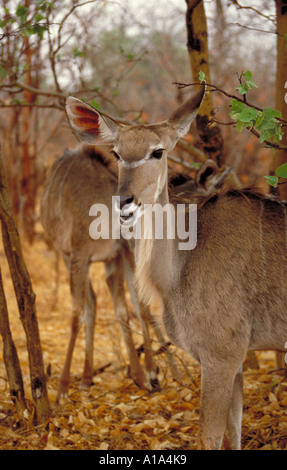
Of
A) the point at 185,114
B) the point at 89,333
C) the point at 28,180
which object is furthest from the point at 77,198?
the point at 28,180

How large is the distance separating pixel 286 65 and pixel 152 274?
165 cm

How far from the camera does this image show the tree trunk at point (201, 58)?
3.55 metres

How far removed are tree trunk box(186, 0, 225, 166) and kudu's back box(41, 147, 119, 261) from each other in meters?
0.75

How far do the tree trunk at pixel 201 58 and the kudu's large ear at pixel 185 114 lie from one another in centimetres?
80

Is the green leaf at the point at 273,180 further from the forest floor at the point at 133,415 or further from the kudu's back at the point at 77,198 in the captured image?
the kudu's back at the point at 77,198

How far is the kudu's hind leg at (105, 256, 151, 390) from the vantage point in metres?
3.90

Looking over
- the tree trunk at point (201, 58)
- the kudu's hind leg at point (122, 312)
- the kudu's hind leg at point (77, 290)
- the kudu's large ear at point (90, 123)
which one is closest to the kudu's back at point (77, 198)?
the kudu's hind leg at point (77, 290)

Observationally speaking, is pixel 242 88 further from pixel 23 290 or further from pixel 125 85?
pixel 125 85

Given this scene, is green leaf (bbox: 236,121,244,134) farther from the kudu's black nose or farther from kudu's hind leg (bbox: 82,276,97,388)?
kudu's hind leg (bbox: 82,276,97,388)

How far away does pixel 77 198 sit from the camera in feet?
13.2

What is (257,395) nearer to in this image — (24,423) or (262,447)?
(262,447)

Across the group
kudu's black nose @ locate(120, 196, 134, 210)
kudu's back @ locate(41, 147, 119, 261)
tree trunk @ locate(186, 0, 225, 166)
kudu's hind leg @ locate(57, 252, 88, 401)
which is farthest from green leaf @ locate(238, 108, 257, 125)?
kudu's hind leg @ locate(57, 252, 88, 401)

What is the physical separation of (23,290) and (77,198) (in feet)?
3.98
